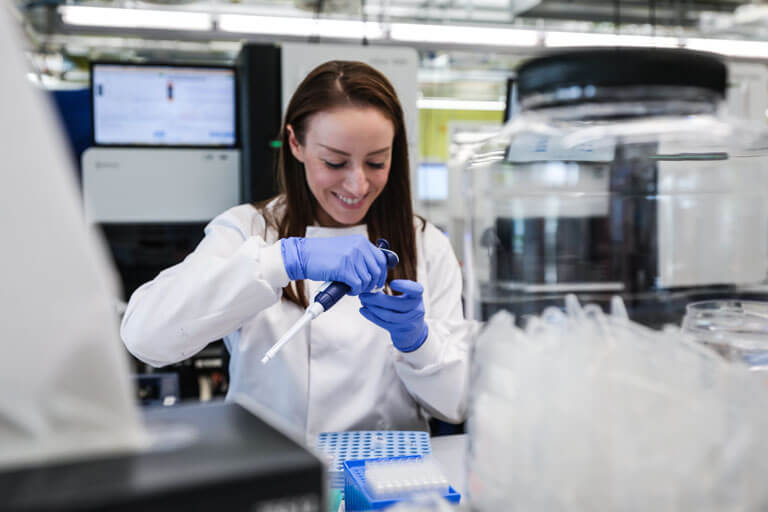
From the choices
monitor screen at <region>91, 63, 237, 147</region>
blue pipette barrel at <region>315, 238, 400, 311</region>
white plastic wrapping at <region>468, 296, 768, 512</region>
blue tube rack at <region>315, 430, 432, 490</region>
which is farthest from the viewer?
monitor screen at <region>91, 63, 237, 147</region>

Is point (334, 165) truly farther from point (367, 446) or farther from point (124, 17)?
point (124, 17)

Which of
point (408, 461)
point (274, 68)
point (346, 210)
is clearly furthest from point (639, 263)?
point (274, 68)

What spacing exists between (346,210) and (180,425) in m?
1.03

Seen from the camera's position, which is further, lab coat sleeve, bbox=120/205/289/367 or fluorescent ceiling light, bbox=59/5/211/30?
fluorescent ceiling light, bbox=59/5/211/30

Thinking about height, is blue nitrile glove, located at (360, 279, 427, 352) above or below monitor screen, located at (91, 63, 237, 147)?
below

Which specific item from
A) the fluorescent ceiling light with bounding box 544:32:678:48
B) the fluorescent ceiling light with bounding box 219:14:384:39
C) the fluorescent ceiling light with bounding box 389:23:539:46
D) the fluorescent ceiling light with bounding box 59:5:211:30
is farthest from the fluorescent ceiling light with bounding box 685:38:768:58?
the fluorescent ceiling light with bounding box 59:5:211:30

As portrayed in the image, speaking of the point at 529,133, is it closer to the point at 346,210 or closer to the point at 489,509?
the point at 489,509

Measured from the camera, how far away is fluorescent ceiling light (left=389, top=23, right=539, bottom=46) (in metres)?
3.33

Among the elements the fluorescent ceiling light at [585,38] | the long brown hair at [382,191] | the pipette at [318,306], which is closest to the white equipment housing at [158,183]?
the long brown hair at [382,191]

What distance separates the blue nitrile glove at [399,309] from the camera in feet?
4.09

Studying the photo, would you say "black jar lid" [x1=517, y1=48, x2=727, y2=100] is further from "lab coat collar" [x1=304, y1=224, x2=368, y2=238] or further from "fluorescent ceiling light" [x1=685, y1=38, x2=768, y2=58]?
"fluorescent ceiling light" [x1=685, y1=38, x2=768, y2=58]

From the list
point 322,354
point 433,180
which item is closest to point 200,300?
point 322,354

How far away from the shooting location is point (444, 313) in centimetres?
160

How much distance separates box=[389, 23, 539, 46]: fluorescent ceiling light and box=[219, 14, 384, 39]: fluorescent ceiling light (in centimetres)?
12
